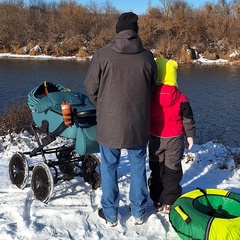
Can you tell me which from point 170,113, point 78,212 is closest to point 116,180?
point 78,212

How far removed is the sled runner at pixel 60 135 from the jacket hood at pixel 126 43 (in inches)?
34.1

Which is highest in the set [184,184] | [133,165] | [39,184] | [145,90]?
[145,90]

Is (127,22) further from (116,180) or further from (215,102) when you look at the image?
(215,102)

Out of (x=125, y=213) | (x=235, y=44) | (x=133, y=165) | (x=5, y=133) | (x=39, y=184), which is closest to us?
(x=133, y=165)

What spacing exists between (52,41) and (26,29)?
4640 millimetres

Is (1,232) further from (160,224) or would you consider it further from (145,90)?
(145,90)

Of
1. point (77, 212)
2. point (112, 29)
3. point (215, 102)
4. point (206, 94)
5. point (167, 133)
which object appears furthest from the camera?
point (112, 29)

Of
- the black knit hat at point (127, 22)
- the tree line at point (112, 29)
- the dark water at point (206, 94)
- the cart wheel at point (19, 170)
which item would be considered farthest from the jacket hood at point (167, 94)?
the tree line at point (112, 29)

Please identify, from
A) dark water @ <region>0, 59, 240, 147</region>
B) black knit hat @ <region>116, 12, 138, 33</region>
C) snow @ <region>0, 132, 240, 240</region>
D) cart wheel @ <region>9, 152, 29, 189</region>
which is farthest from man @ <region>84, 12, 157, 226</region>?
dark water @ <region>0, 59, 240, 147</region>

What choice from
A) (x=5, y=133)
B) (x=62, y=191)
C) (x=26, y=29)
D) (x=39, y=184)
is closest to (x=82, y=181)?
(x=62, y=191)

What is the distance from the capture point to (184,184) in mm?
4895

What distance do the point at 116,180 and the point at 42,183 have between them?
39.5 inches

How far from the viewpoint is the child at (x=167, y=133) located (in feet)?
12.0

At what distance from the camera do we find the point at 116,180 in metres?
3.62
